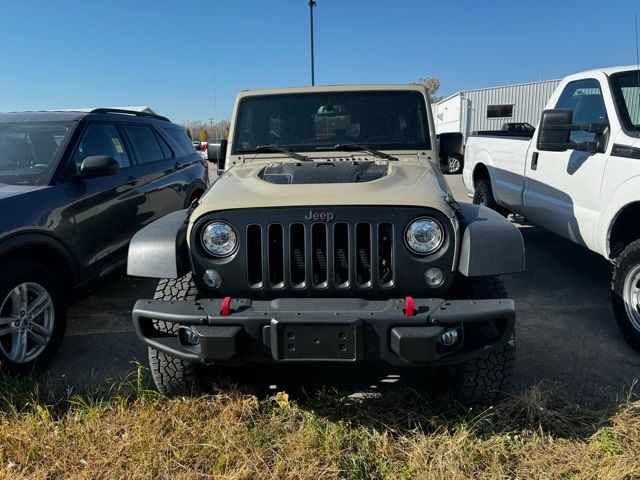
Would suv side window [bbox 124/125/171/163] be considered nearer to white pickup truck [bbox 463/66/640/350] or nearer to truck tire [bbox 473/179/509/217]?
white pickup truck [bbox 463/66/640/350]

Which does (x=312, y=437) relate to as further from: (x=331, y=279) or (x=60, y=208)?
(x=60, y=208)

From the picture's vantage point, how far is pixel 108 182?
14.4 feet

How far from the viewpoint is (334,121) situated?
388 cm

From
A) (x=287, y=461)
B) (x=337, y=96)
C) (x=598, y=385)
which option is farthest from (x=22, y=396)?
(x=598, y=385)

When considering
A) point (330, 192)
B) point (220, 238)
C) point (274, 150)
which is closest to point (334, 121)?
point (274, 150)

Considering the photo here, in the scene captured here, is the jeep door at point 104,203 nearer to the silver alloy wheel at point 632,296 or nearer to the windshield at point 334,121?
the windshield at point 334,121

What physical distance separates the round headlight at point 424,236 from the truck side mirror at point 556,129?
2086 mm

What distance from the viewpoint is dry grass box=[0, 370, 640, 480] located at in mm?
2430

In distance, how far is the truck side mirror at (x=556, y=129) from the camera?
13.1ft

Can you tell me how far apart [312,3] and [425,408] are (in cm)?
1699

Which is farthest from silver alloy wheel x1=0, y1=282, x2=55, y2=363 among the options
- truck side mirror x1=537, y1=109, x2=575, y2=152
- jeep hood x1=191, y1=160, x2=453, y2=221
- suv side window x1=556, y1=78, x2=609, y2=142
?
suv side window x1=556, y1=78, x2=609, y2=142

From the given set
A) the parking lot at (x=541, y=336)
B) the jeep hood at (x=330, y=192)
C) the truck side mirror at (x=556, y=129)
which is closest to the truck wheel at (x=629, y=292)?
the parking lot at (x=541, y=336)

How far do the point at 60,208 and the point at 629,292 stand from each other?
4.17m

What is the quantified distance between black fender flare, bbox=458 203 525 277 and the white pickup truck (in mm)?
1597
